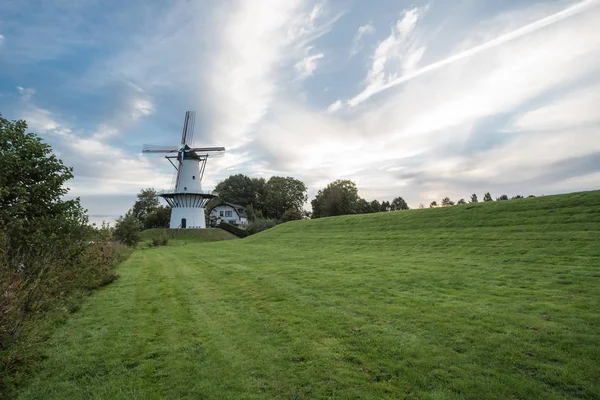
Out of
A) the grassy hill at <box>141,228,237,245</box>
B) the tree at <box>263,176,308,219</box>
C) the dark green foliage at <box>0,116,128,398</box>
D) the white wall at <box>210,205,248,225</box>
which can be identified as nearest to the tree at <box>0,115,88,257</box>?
the dark green foliage at <box>0,116,128,398</box>

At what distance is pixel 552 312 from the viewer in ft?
25.4

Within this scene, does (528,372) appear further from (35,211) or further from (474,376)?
(35,211)

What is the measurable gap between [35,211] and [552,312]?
54.6 feet

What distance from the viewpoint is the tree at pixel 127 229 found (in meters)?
35.4

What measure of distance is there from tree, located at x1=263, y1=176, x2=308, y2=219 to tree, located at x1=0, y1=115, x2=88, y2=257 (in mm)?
75248

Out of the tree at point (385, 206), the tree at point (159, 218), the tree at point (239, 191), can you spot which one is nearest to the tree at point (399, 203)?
the tree at point (385, 206)

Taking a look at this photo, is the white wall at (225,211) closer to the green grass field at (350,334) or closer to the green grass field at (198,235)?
the green grass field at (198,235)

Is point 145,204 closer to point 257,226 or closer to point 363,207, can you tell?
point 257,226

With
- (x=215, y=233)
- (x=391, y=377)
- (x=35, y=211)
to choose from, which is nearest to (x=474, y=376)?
(x=391, y=377)

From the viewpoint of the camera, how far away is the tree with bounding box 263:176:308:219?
89562 millimetres

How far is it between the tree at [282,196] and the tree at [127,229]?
5313 cm

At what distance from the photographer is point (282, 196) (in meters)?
89.9

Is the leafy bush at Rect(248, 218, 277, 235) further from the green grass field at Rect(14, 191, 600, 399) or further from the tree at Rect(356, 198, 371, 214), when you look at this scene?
the green grass field at Rect(14, 191, 600, 399)

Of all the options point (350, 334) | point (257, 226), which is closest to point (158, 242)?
point (257, 226)
